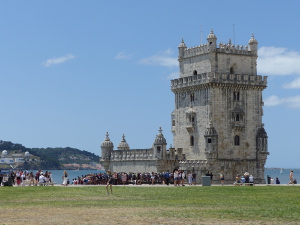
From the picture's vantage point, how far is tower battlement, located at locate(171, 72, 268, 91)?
83750mm

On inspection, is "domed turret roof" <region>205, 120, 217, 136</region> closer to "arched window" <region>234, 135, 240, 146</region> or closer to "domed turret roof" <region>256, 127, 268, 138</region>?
"arched window" <region>234, 135, 240, 146</region>

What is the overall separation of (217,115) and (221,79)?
412 centimetres

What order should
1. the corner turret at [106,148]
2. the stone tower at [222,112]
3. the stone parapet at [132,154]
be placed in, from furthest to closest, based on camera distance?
the corner turret at [106,148]
the stone parapet at [132,154]
the stone tower at [222,112]

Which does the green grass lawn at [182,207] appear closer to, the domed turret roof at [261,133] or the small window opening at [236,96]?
the small window opening at [236,96]

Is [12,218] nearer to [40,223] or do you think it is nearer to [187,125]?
[40,223]

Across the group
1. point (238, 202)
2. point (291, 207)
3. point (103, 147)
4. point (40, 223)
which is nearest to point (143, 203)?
point (238, 202)

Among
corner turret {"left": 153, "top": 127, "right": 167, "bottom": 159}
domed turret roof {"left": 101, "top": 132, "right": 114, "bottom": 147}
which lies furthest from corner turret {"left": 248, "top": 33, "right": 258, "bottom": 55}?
domed turret roof {"left": 101, "top": 132, "right": 114, "bottom": 147}

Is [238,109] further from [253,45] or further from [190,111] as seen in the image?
[253,45]

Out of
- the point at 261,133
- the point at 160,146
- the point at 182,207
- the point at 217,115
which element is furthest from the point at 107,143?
the point at 182,207

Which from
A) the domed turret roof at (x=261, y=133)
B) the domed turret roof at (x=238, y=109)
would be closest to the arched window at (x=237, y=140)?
the domed turret roof at (x=261, y=133)

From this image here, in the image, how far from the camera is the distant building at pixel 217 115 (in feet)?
275

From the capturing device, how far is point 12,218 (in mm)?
31219

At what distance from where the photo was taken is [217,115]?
83.9 m

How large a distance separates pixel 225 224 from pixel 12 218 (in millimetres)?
9231
